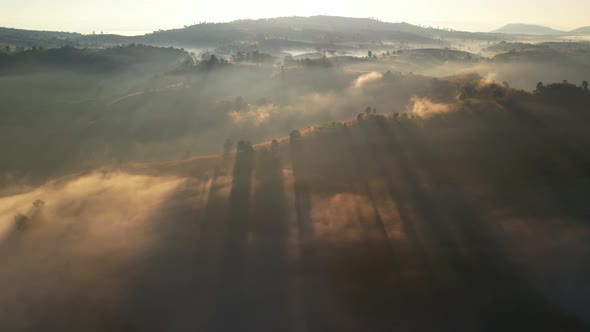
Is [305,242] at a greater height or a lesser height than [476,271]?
greater

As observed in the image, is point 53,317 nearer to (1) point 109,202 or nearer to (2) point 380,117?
(1) point 109,202

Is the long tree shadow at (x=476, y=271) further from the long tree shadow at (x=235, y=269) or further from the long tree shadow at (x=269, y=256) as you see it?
the long tree shadow at (x=235, y=269)

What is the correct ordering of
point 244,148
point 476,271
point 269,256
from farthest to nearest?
point 244,148 < point 269,256 < point 476,271

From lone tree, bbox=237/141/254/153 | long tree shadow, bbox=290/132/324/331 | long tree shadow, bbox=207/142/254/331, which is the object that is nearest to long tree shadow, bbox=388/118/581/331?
long tree shadow, bbox=290/132/324/331

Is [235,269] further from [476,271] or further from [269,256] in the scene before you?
[476,271]

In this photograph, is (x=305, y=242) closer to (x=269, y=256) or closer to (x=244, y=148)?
(x=269, y=256)

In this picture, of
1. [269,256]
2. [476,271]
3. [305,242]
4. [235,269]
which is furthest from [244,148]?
[476,271]

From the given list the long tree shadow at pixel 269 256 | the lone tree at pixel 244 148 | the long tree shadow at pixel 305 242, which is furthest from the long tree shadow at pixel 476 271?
the lone tree at pixel 244 148

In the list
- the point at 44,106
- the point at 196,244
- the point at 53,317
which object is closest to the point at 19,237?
the point at 53,317

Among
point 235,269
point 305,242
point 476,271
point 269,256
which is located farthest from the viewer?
point 305,242

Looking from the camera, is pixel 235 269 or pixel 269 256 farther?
pixel 269 256

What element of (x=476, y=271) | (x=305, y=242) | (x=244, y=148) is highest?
(x=244, y=148)
